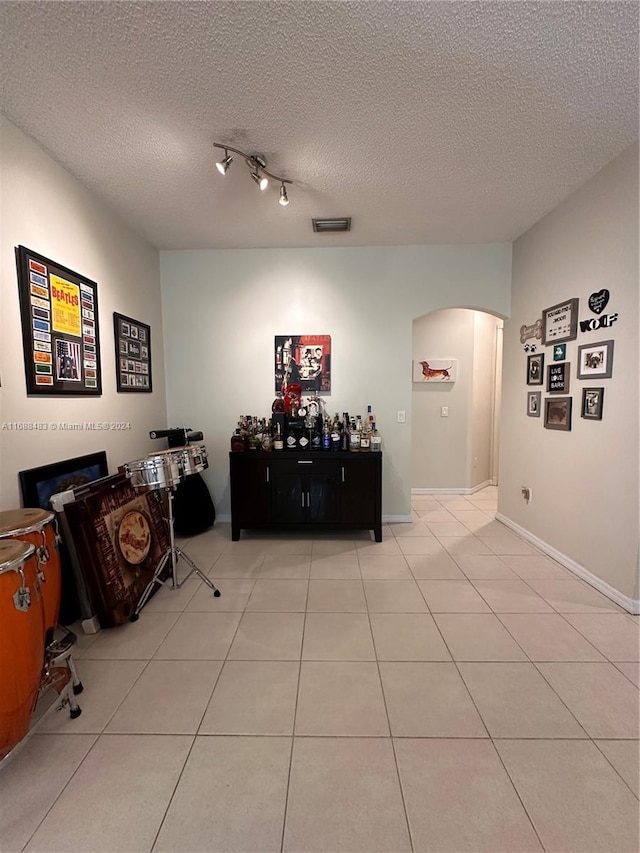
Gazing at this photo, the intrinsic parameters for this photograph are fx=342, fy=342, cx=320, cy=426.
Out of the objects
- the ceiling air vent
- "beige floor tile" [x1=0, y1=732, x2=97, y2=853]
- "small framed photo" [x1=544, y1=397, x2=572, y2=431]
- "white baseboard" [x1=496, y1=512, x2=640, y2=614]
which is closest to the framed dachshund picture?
"small framed photo" [x1=544, y1=397, x2=572, y2=431]

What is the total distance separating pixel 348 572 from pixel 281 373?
208 centimetres

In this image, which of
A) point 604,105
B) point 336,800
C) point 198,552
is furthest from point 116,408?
point 604,105

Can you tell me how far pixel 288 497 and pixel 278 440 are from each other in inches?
22.2

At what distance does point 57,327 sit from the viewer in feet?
7.36

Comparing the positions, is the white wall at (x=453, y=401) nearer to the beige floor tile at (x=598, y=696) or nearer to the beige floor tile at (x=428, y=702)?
the beige floor tile at (x=598, y=696)

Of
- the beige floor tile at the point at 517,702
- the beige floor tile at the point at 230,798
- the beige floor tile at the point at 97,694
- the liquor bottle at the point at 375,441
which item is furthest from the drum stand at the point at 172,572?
the liquor bottle at the point at 375,441

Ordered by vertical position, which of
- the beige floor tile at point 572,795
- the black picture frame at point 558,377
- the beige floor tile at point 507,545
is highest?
the black picture frame at point 558,377

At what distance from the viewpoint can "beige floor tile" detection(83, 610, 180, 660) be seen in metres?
1.90

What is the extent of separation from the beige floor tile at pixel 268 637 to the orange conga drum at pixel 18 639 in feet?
2.90

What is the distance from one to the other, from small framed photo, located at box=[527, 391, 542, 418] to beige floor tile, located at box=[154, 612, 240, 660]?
3.00 metres

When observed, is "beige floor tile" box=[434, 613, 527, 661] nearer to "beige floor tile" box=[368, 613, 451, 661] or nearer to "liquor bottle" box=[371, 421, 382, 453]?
"beige floor tile" box=[368, 613, 451, 661]

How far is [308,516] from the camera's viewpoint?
3.31 m

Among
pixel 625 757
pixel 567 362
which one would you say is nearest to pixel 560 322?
pixel 567 362

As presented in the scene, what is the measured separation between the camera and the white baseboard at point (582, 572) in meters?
2.22
